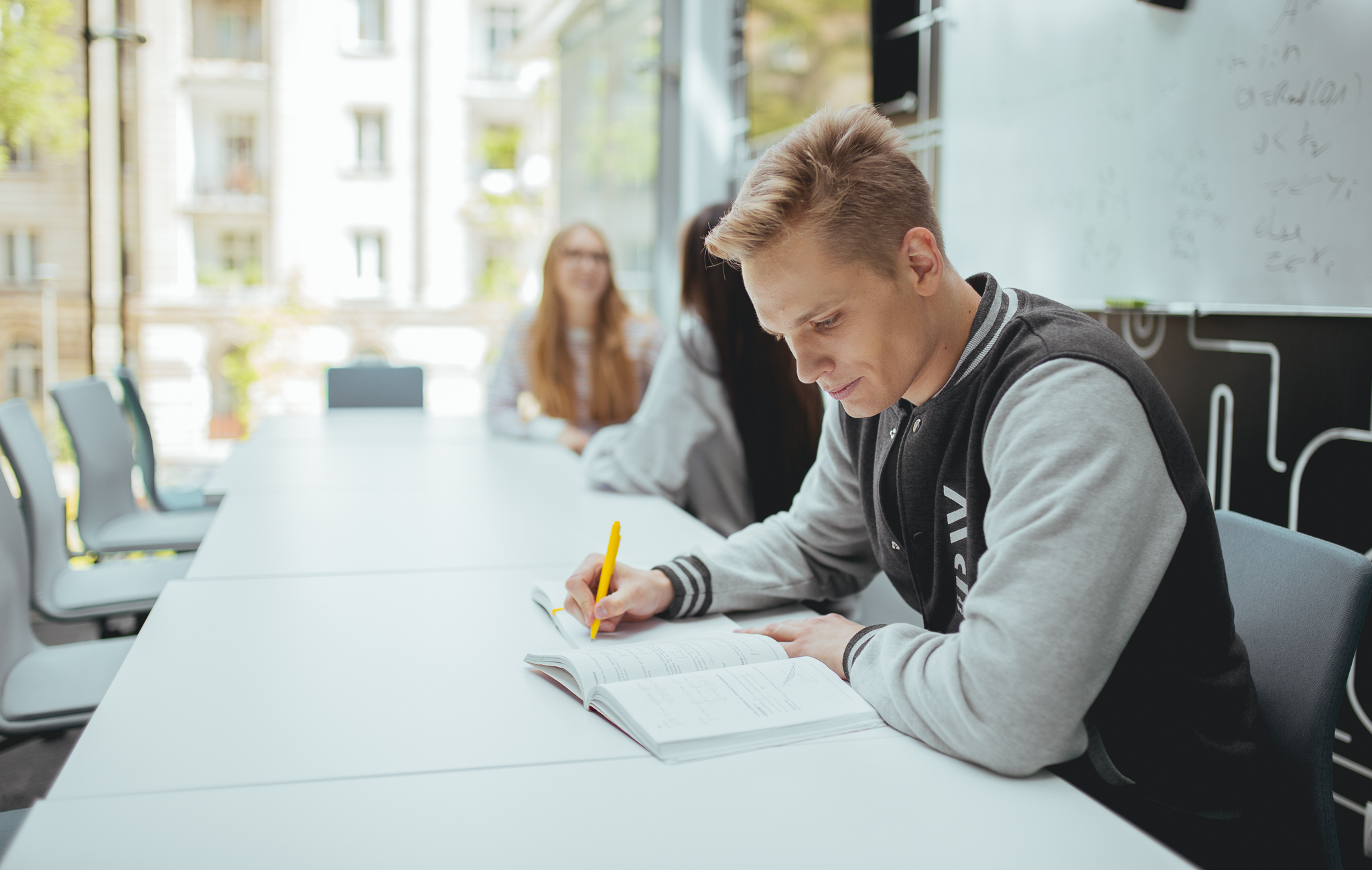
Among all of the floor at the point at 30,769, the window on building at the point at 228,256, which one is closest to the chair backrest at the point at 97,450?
the floor at the point at 30,769

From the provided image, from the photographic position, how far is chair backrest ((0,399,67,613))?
81.0 inches

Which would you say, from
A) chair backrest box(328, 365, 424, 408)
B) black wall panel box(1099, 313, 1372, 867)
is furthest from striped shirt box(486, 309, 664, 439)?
black wall panel box(1099, 313, 1372, 867)

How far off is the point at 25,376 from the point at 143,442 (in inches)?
125

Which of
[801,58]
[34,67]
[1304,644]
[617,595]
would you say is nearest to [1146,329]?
[1304,644]

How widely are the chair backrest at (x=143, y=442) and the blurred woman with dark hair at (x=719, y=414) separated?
1.91 meters

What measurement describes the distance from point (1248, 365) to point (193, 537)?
277 centimetres

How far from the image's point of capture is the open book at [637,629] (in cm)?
124

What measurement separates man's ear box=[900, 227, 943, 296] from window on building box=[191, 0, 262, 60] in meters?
12.8

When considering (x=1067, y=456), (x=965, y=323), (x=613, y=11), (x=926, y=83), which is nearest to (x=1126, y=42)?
(x=926, y=83)

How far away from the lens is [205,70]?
11.5 meters

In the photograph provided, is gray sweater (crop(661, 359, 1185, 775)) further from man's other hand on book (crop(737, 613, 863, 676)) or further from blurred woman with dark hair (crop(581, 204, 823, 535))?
blurred woman with dark hair (crop(581, 204, 823, 535))

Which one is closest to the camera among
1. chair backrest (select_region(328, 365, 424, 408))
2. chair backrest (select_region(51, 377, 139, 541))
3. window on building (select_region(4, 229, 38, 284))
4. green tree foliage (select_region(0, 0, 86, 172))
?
chair backrest (select_region(51, 377, 139, 541))

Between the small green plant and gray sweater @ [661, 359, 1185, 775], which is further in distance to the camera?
the small green plant

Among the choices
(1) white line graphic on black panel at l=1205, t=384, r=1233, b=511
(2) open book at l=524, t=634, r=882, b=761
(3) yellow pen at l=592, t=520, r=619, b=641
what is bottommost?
(2) open book at l=524, t=634, r=882, b=761
